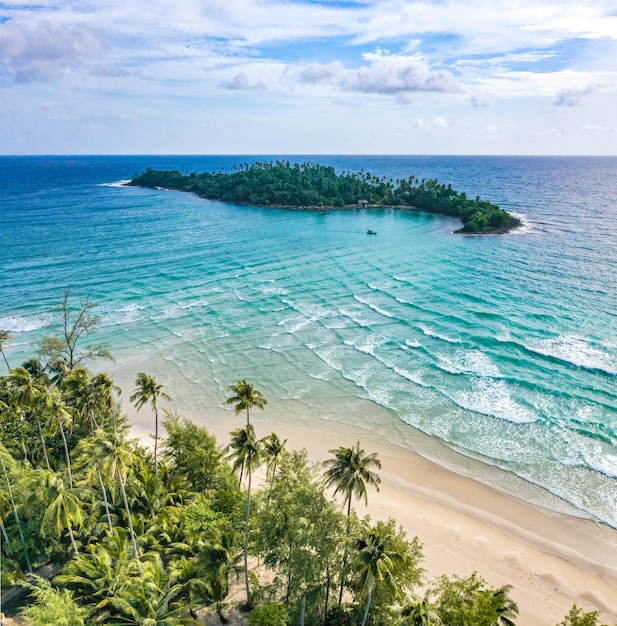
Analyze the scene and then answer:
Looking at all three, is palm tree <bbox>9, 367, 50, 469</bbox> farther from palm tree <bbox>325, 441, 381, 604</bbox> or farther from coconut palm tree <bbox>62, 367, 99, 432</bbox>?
palm tree <bbox>325, 441, 381, 604</bbox>

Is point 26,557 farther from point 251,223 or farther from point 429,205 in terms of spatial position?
point 429,205

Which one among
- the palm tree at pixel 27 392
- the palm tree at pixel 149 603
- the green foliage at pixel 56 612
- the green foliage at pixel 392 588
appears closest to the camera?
the green foliage at pixel 56 612

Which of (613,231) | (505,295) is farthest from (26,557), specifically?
(613,231)

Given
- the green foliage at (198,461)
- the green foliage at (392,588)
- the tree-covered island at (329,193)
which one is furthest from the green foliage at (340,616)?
the tree-covered island at (329,193)

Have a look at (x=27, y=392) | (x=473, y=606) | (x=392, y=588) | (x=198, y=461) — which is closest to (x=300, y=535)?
(x=392, y=588)

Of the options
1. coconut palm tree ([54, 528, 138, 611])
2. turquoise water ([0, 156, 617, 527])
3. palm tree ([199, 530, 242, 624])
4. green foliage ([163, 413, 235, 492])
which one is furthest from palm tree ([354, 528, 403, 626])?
turquoise water ([0, 156, 617, 527])

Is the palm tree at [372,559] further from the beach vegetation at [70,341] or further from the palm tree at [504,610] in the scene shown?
the beach vegetation at [70,341]
